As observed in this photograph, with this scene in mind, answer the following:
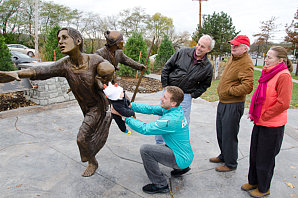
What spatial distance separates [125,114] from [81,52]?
982 mm

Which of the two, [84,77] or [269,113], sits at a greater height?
[84,77]

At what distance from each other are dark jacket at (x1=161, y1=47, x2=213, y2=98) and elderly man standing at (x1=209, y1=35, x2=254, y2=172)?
40 centimetres

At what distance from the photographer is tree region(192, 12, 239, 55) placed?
60.3 ft

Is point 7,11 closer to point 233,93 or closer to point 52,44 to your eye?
point 52,44

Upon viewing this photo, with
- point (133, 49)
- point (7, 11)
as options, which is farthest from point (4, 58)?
point (7, 11)

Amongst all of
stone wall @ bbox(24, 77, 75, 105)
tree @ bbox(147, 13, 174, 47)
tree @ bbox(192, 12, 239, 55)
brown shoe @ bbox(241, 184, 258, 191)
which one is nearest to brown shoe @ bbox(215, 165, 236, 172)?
brown shoe @ bbox(241, 184, 258, 191)

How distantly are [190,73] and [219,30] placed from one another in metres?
16.9

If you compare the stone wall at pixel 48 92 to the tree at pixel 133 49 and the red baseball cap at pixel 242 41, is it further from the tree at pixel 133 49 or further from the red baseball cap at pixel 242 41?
the tree at pixel 133 49

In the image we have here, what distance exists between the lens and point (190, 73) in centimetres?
339

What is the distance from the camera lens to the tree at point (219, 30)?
18.4 meters

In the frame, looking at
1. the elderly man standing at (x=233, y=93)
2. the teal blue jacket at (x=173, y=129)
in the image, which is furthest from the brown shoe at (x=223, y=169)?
the teal blue jacket at (x=173, y=129)

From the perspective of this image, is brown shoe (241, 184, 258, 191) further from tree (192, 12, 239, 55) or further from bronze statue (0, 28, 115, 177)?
tree (192, 12, 239, 55)

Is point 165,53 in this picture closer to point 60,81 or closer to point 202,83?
point 60,81

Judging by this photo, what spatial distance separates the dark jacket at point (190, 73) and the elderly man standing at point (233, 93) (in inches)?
15.8
